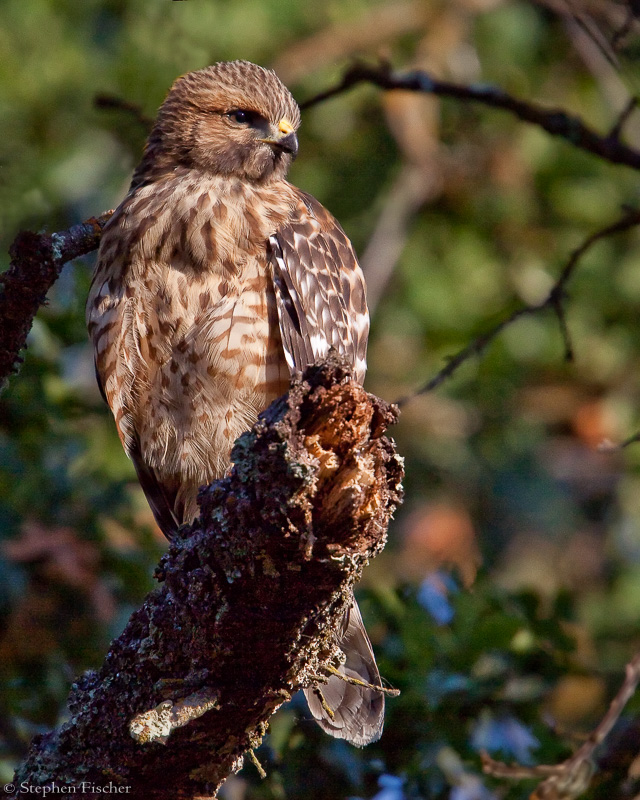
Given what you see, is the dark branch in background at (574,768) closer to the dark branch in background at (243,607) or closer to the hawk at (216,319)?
the hawk at (216,319)

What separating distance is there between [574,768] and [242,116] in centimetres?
265

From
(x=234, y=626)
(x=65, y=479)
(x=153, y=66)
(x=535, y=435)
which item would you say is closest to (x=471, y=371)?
(x=535, y=435)

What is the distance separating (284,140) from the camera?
404cm

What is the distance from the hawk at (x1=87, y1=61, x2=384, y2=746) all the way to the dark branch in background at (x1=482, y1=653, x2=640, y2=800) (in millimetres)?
443

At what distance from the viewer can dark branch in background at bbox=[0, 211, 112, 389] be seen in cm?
247

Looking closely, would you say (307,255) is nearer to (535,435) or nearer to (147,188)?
(147,188)

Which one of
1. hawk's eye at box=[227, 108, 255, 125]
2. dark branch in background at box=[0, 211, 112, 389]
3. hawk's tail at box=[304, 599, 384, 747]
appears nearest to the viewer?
dark branch in background at box=[0, 211, 112, 389]

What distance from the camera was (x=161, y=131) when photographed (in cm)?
424

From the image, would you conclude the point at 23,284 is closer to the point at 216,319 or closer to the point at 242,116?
the point at 216,319

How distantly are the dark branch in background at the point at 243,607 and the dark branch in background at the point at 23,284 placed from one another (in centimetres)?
65

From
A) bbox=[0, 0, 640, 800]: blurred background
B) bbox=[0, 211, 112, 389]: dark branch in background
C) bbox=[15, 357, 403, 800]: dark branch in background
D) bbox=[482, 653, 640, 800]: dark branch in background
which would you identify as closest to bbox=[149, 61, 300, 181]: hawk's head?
bbox=[0, 0, 640, 800]: blurred background

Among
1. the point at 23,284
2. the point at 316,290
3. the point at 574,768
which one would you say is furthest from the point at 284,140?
the point at 574,768

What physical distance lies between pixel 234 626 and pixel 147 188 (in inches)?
82.4

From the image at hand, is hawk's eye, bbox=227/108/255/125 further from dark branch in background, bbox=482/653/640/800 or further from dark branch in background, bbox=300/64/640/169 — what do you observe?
dark branch in background, bbox=482/653/640/800
